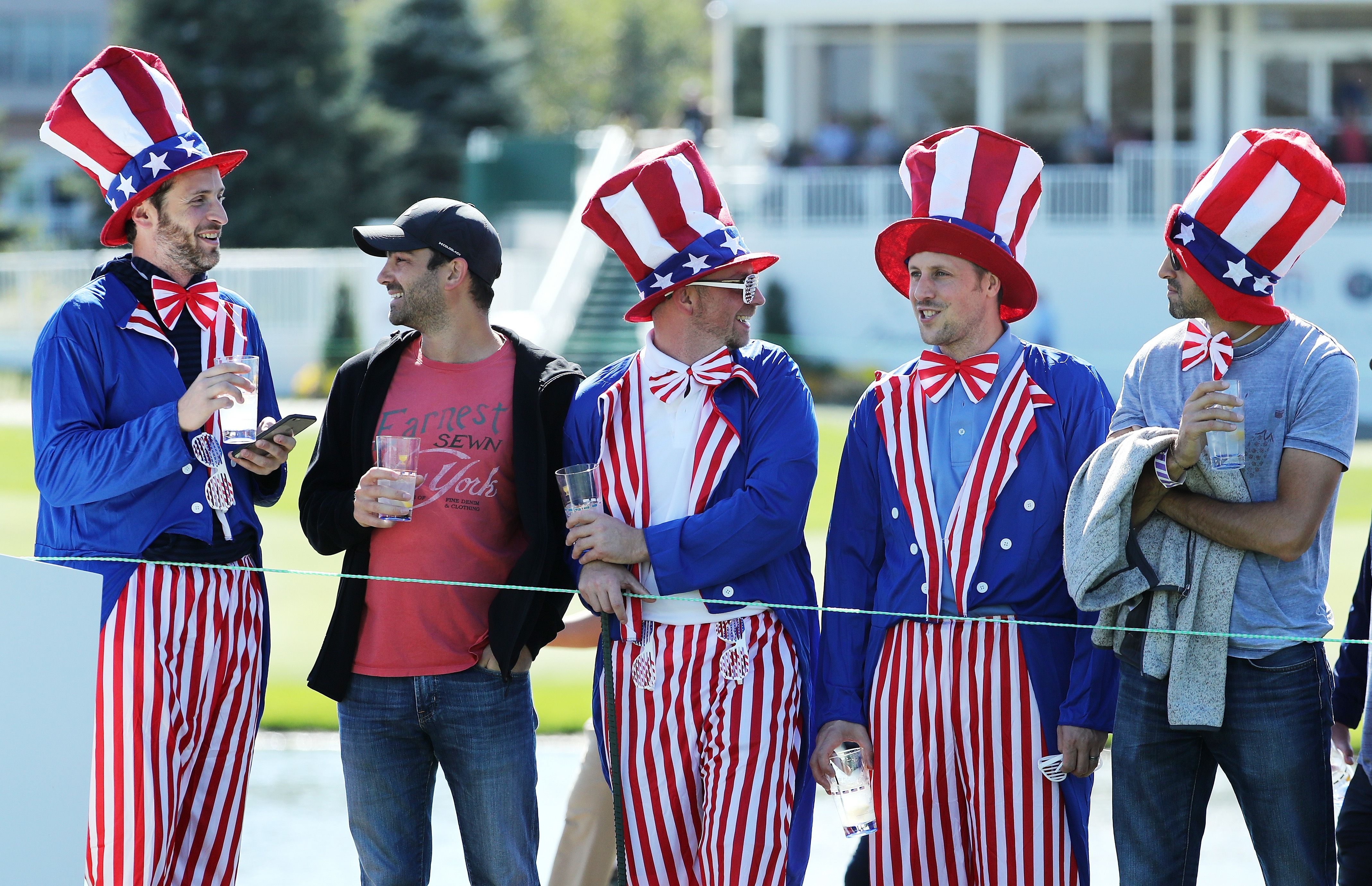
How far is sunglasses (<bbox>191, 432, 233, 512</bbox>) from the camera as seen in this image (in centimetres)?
434

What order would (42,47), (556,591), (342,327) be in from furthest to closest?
1. (42,47)
2. (342,327)
3. (556,591)

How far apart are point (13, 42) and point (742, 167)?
34.8m

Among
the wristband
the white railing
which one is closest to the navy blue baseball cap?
the wristband

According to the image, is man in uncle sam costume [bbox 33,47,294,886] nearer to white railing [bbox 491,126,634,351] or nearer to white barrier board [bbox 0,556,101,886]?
white barrier board [bbox 0,556,101,886]

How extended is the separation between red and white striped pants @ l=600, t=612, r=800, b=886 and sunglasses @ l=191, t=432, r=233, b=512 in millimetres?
1183

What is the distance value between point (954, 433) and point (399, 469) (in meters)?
1.47

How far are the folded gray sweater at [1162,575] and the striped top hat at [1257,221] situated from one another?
376mm

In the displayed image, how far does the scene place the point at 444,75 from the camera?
40594 millimetres

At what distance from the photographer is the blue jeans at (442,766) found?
168 inches

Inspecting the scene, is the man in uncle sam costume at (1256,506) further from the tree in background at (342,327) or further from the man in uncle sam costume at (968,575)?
the tree in background at (342,327)

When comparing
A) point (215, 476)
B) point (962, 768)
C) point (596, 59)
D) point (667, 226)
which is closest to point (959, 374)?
point (667, 226)

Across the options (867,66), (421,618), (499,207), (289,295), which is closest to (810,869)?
(421,618)

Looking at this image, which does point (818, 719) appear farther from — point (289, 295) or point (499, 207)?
point (499, 207)

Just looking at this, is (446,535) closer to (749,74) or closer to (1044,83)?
(1044,83)
